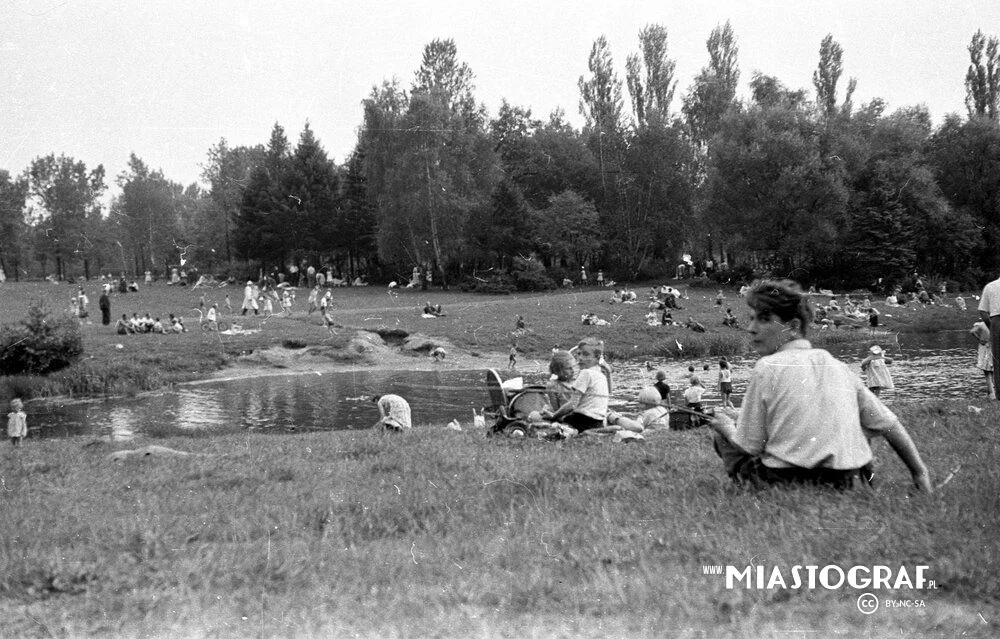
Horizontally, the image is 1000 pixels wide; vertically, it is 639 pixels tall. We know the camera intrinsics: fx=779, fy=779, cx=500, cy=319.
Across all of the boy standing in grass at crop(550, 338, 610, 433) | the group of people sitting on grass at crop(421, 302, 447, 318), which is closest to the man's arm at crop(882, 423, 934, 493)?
the boy standing in grass at crop(550, 338, 610, 433)

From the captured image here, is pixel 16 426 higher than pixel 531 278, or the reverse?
pixel 531 278

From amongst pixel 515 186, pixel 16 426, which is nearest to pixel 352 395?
pixel 16 426

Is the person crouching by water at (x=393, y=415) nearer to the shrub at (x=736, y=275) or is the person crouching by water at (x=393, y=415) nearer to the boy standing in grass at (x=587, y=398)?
the boy standing in grass at (x=587, y=398)

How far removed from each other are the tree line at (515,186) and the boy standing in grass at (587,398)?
37.4ft

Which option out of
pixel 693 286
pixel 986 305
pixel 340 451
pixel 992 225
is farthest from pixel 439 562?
pixel 693 286

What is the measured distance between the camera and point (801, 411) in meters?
4.68

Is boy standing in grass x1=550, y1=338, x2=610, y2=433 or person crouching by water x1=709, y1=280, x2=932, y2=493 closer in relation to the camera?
person crouching by water x1=709, y1=280, x2=932, y2=493

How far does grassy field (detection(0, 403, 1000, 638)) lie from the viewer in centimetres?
358

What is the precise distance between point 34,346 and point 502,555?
88.9 ft

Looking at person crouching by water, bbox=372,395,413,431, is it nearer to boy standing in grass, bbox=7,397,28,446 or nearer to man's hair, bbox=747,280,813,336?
boy standing in grass, bbox=7,397,28,446

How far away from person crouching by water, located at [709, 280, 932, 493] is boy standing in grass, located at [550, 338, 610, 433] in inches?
224

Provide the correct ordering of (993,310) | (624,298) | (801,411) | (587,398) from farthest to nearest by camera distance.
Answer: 1. (624,298)
2. (587,398)
3. (993,310)
4. (801,411)

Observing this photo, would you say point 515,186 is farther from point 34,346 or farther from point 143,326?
point 34,346

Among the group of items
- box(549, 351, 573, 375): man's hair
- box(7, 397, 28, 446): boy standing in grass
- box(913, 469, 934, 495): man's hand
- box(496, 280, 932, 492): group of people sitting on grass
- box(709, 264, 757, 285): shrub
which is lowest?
box(7, 397, 28, 446): boy standing in grass
